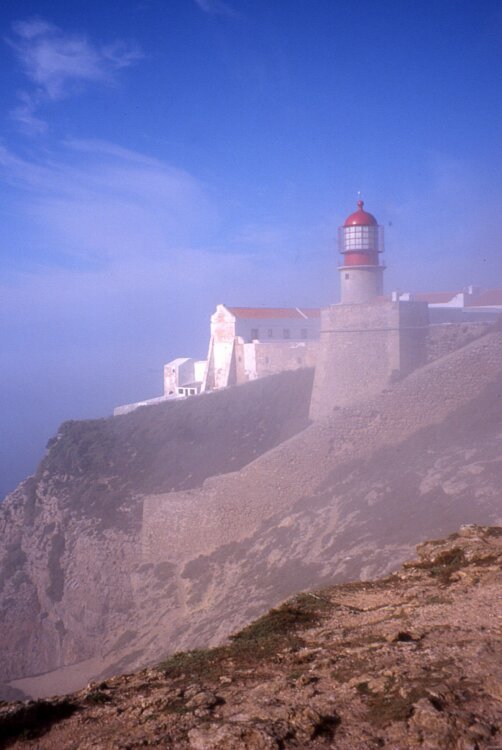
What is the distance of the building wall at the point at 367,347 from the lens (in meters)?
19.6

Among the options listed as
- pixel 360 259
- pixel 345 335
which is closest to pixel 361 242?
pixel 360 259

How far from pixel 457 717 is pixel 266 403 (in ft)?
74.2

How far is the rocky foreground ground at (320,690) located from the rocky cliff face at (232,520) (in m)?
7.73

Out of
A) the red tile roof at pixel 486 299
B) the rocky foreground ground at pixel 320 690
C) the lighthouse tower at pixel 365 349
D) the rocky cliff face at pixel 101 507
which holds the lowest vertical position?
the rocky cliff face at pixel 101 507

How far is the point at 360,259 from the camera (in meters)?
24.8

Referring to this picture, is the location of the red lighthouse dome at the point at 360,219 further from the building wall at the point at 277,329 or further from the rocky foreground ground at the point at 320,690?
→ the rocky foreground ground at the point at 320,690

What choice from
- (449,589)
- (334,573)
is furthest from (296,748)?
(334,573)

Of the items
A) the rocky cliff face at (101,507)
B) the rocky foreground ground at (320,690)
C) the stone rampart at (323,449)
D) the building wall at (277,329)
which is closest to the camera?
the rocky foreground ground at (320,690)

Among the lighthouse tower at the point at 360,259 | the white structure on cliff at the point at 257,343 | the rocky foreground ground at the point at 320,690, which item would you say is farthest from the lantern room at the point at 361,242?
the rocky foreground ground at the point at 320,690

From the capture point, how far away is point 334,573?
41.2ft

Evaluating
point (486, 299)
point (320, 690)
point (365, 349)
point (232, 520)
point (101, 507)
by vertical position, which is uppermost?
point (486, 299)

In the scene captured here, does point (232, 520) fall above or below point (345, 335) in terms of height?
Result: below

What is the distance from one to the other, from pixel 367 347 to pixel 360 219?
7.49 metres

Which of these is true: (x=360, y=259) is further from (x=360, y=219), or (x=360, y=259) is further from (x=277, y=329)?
(x=277, y=329)
